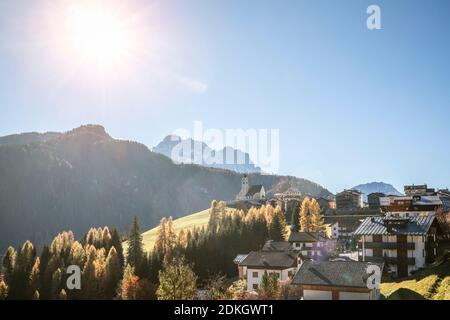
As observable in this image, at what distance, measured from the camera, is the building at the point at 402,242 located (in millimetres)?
62938

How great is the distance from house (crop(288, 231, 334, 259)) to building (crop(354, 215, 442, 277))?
29.5m

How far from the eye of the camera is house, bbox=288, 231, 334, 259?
98.0 meters

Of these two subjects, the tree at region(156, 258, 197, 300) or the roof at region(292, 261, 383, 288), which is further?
the tree at region(156, 258, 197, 300)

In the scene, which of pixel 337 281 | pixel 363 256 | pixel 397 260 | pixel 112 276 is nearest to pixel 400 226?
pixel 397 260

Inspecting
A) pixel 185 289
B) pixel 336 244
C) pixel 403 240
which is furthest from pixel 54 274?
pixel 403 240

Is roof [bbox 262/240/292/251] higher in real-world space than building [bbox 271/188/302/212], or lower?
lower

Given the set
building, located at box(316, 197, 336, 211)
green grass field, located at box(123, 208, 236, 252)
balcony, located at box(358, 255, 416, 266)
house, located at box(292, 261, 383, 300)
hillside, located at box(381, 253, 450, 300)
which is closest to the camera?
hillside, located at box(381, 253, 450, 300)

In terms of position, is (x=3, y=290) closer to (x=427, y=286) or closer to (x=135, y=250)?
(x=135, y=250)

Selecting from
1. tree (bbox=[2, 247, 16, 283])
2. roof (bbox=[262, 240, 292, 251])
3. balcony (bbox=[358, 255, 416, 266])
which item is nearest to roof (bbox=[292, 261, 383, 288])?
balcony (bbox=[358, 255, 416, 266])

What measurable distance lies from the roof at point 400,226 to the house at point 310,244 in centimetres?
2894

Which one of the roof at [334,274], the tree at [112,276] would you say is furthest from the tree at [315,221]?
the roof at [334,274]

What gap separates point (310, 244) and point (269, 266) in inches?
1128

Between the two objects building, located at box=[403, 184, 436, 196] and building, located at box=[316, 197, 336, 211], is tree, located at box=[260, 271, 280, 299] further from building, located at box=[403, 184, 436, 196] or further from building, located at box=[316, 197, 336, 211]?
building, located at box=[403, 184, 436, 196]
